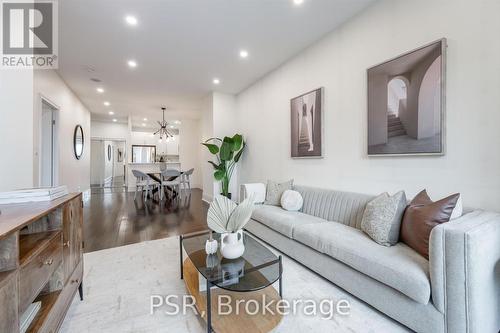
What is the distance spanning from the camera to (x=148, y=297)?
1.80m

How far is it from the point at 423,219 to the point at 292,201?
1582 mm

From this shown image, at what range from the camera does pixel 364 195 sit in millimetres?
2400

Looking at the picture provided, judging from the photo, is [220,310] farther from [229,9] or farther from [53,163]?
[53,163]

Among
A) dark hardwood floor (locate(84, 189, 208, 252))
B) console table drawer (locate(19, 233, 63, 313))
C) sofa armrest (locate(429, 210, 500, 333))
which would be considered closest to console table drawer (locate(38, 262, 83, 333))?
console table drawer (locate(19, 233, 63, 313))

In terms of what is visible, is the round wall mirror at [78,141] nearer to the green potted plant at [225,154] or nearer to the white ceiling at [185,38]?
the white ceiling at [185,38]

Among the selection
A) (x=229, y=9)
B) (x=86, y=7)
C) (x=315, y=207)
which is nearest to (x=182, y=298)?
(x=315, y=207)

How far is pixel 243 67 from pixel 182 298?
3857mm

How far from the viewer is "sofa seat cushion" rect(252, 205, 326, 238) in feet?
8.04

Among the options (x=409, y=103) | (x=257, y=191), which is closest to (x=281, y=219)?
(x=257, y=191)

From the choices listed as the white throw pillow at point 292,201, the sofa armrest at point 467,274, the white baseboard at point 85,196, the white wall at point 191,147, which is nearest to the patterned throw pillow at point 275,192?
the white throw pillow at point 292,201

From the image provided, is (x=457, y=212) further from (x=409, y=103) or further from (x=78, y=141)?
(x=78, y=141)

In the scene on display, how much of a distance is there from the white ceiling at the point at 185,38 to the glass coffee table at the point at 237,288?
8.97 ft

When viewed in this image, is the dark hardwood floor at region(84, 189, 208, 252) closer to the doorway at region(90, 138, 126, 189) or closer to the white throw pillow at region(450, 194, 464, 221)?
the white throw pillow at region(450, 194, 464, 221)

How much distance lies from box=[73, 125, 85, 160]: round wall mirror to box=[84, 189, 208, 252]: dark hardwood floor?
1488mm
